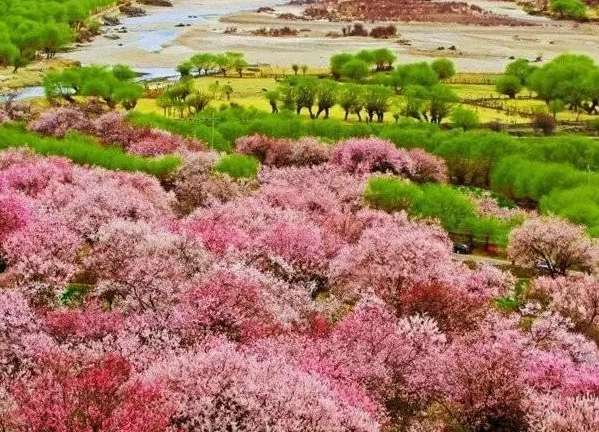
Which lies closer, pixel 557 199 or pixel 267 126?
pixel 557 199

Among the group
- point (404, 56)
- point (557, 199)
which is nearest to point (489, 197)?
point (557, 199)

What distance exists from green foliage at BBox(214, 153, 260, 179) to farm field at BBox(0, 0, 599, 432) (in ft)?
0.67

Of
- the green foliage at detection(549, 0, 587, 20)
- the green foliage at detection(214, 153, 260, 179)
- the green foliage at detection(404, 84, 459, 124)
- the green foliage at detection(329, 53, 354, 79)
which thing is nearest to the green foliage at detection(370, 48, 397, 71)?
the green foliage at detection(329, 53, 354, 79)

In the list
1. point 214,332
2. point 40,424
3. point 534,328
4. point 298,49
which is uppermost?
point 40,424

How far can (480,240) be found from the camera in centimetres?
4316

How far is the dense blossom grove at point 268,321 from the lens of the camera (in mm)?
17062

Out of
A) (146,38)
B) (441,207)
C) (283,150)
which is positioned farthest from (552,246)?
(146,38)

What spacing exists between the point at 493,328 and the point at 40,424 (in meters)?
14.9

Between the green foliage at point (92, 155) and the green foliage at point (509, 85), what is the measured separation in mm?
59085

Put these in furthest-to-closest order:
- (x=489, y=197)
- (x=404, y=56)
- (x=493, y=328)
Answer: (x=404, y=56)
(x=489, y=197)
(x=493, y=328)

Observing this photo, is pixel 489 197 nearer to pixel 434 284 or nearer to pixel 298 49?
pixel 434 284

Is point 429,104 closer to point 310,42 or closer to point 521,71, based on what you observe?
point 521,71

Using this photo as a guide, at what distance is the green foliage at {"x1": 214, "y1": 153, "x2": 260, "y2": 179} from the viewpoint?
46975 mm


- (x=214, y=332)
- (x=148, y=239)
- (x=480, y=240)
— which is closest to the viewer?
(x=214, y=332)
